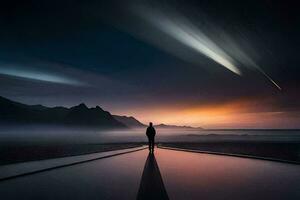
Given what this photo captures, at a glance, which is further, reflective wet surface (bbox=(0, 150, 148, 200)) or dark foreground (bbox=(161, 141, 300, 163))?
dark foreground (bbox=(161, 141, 300, 163))

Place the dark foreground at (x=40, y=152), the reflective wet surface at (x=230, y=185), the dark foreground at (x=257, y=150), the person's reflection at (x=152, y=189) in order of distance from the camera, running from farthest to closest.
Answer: the dark foreground at (x=257, y=150), the dark foreground at (x=40, y=152), the reflective wet surface at (x=230, y=185), the person's reflection at (x=152, y=189)

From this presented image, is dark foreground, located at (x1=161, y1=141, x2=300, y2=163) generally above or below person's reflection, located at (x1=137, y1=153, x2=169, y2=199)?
above

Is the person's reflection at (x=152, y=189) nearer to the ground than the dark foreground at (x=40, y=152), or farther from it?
nearer to the ground

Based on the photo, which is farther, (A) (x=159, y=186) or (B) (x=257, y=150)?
(B) (x=257, y=150)

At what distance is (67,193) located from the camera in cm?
870

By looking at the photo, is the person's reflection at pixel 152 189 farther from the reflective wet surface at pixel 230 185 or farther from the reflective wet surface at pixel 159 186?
the reflective wet surface at pixel 230 185

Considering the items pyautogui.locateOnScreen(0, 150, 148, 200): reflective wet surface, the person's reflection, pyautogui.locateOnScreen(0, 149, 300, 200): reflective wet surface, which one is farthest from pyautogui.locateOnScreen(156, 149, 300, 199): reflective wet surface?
pyautogui.locateOnScreen(0, 150, 148, 200): reflective wet surface

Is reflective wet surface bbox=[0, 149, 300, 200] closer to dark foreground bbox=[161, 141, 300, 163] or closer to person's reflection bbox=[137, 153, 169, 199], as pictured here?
person's reflection bbox=[137, 153, 169, 199]

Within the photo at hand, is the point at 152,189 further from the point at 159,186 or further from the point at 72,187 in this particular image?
the point at 72,187

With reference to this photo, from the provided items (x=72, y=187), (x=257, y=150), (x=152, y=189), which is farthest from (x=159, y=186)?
(x=257, y=150)

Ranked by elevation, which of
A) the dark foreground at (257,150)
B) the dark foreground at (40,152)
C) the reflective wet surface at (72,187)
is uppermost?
the dark foreground at (257,150)

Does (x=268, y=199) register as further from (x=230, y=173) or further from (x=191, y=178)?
(x=230, y=173)

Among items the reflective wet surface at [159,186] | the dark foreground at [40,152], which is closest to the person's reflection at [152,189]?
the reflective wet surface at [159,186]

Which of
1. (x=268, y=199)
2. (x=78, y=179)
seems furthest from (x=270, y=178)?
(x=78, y=179)
